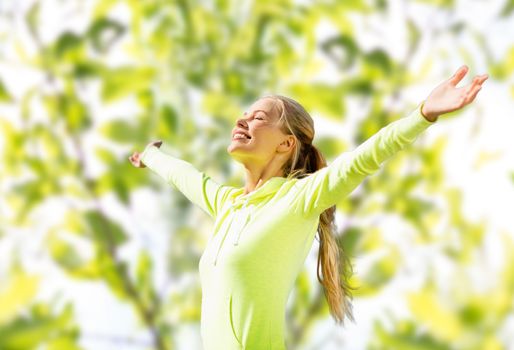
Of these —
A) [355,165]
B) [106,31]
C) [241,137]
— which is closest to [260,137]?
[241,137]

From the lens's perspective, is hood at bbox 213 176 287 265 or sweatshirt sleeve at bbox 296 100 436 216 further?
hood at bbox 213 176 287 265

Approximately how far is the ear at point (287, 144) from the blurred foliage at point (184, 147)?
0.88 metres

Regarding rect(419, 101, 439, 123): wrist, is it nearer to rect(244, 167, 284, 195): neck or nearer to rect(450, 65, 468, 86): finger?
rect(450, 65, 468, 86): finger

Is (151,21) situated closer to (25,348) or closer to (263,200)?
(25,348)

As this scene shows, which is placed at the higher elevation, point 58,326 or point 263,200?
point 58,326

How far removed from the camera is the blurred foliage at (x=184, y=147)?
1668 millimetres

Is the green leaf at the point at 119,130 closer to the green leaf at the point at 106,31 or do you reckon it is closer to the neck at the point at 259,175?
the green leaf at the point at 106,31

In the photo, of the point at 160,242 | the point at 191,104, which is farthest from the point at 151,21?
the point at 160,242

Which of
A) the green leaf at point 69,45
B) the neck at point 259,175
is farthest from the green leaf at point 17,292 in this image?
the neck at point 259,175

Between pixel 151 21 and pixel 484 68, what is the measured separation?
0.69 meters

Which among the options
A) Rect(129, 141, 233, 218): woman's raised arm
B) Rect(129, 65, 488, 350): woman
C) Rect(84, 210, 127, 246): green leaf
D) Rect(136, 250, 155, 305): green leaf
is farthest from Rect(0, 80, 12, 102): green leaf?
Rect(129, 65, 488, 350): woman

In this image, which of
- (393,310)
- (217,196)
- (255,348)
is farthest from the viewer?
(393,310)

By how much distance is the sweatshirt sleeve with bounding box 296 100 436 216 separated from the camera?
61 cm

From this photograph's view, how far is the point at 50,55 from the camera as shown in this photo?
1.75 meters
